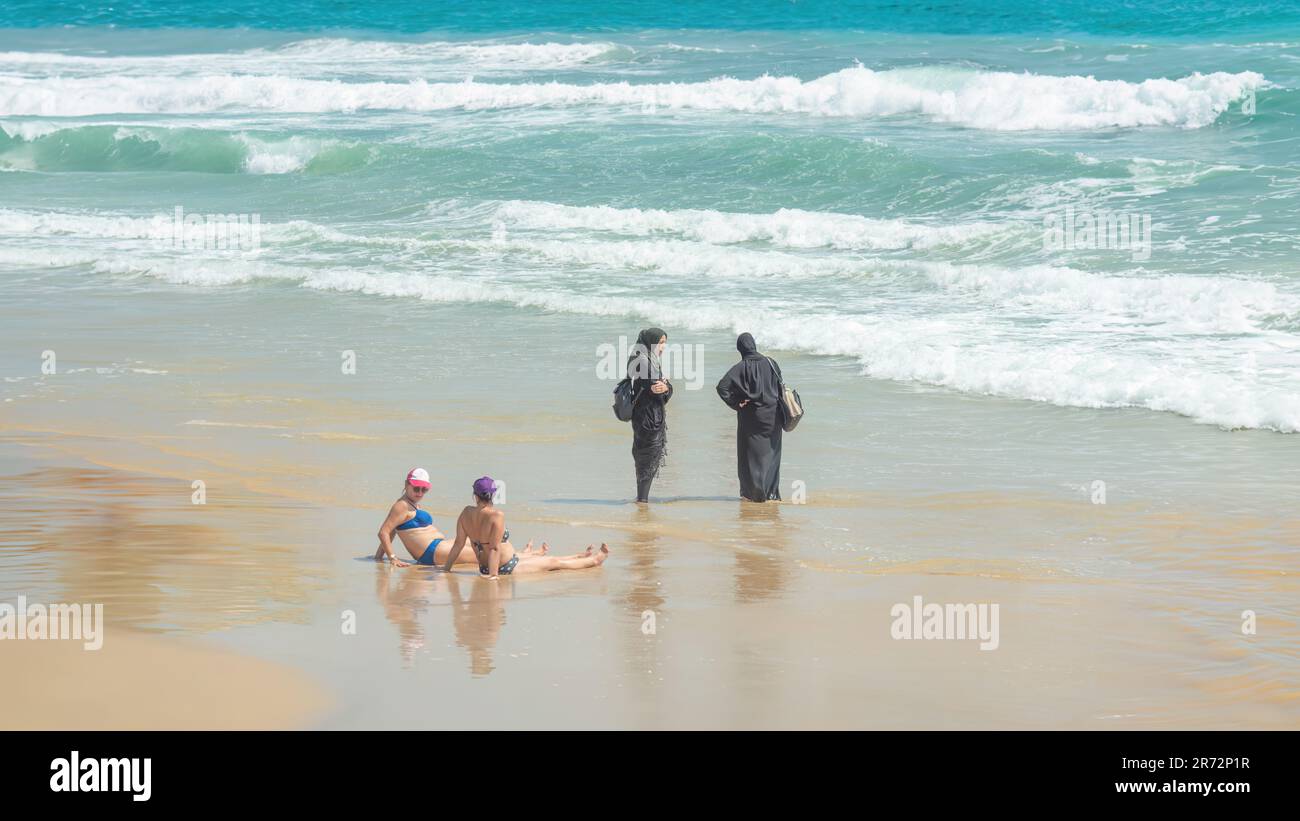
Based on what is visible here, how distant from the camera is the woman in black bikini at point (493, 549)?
28.1ft

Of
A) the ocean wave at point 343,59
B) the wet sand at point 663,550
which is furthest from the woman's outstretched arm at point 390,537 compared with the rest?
the ocean wave at point 343,59

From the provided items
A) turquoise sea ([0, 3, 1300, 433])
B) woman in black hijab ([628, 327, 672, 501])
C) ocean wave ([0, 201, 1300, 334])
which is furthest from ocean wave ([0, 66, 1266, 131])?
woman in black hijab ([628, 327, 672, 501])

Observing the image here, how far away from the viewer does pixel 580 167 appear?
28000mm

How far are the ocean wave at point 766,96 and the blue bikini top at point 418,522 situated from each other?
897 inches

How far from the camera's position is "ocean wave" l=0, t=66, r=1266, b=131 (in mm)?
29094

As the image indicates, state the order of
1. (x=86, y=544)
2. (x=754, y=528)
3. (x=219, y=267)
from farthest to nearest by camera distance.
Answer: (x=219, y=267), (x=754, y=528), (x=86, y=544)

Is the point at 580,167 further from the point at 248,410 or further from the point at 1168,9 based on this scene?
the point at 1168,9

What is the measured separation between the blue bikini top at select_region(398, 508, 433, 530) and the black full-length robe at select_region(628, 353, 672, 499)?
189 cm

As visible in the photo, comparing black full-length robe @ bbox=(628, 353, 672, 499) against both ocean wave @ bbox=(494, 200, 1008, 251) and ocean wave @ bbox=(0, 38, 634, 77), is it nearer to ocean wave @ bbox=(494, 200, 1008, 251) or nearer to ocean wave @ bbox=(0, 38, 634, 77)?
ocean wave @ bbox=(494, 200, 1008, 251)

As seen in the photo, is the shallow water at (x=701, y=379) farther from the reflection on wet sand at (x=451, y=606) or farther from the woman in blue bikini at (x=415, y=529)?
the woman in blue bikini at (x=415, y=529)

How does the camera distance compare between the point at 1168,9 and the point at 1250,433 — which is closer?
the point at 1250,433
